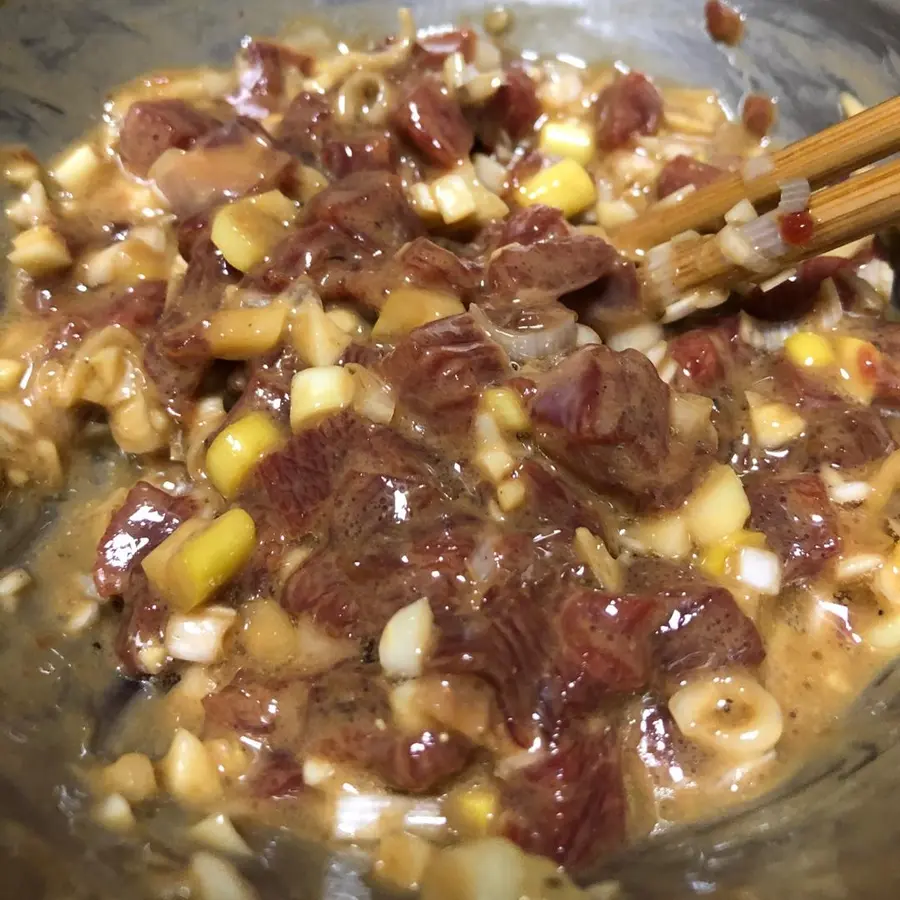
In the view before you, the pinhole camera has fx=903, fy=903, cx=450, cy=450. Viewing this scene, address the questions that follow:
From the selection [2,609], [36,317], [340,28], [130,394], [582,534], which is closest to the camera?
[582,534]

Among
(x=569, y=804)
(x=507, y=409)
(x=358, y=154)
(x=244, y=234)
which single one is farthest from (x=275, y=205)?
(x=569, y=804)

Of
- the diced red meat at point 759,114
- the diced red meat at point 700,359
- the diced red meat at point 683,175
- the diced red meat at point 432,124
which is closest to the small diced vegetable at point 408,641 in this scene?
the diced red meat at point 700,359

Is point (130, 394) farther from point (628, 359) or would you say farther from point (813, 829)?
point (813, 829)

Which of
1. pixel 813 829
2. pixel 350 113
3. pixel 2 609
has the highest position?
pixel 350 113

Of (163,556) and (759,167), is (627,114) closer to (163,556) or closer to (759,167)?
(759,167)

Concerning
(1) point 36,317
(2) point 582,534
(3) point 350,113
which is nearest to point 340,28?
(3) point 350,113

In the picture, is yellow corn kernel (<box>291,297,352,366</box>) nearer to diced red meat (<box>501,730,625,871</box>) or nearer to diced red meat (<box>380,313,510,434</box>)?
diced red meat (<box>380,313,510,434</box>)
